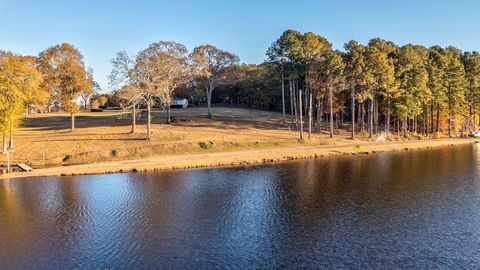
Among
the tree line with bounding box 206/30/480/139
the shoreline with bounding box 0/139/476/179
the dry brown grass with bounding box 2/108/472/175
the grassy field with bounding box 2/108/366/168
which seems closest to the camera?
the shoreline with bounding box 0/139/476/179

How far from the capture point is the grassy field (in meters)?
63.5

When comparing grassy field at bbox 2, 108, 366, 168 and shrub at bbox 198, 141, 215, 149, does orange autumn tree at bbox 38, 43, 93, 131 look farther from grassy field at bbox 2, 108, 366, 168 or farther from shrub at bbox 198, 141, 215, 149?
shrub at bbox 198, 141, 215, 149

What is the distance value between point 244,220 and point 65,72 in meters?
54.8

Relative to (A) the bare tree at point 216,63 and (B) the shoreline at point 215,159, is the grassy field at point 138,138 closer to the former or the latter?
(B) the shoreline at point 215,159

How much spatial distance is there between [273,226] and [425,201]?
15046 mm

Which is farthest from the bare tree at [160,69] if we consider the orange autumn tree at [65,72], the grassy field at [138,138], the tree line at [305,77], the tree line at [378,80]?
the tree line at [378,80]

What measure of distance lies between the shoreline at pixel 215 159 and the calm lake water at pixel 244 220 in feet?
11.5

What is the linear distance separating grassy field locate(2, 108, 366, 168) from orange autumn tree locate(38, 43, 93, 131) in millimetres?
7446

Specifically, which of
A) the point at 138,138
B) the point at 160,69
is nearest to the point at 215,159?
the point at 138,138

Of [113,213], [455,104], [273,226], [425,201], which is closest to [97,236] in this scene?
[113,213]

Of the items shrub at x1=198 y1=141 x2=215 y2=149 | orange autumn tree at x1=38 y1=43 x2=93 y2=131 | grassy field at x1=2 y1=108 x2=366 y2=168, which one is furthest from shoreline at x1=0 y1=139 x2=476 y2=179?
orange autumn tree at x1=38 y1=43 x2=93 y2=131

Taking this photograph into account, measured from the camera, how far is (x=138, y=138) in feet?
238

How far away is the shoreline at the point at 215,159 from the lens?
53581mm

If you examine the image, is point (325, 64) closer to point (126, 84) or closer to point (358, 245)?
point (126, 84)
